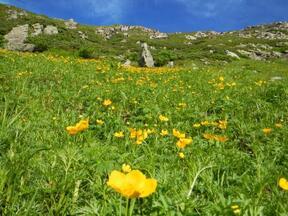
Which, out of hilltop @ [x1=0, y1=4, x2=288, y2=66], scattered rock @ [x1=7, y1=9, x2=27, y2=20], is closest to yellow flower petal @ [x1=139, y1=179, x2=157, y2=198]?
hilltop @ [x1=0, y1=4, x2=288, y2=66]

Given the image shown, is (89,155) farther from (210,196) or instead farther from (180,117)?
(180,117)

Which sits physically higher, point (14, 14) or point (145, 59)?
point (14, 14)

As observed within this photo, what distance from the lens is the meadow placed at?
2.99 metres

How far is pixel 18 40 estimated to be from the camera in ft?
176

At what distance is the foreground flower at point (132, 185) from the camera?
2.07 metres

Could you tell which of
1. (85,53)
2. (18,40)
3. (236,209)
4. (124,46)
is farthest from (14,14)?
(236,209)

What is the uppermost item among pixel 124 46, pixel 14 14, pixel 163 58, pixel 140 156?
pixel 14 14

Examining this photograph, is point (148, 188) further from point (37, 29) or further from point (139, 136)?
point (37, 29)

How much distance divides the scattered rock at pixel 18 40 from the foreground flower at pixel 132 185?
45944mm

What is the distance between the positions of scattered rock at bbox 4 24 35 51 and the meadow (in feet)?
118

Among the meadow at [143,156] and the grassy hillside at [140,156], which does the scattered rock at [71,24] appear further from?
the meadow at [143,156]

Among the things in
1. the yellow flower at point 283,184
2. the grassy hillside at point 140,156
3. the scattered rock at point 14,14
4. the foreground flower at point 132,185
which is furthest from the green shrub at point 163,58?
the scattered rock at point 14,14

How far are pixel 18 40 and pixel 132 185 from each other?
54.4 meters

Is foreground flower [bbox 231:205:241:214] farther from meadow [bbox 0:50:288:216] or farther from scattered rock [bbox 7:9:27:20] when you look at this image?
scattered rock [bbox 7:9:27:20]
